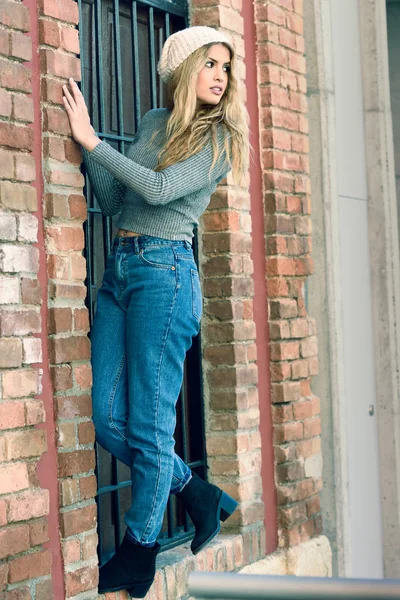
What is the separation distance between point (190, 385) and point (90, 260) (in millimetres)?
813

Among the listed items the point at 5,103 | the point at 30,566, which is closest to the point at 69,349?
the point at 30,566

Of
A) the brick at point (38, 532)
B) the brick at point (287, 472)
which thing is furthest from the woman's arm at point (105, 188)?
the brick at point (287, 472)

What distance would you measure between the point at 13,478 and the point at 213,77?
1.41 meters

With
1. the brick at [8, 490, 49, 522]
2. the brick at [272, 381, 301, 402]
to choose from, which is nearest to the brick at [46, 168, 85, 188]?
the brick at [8, 490, 49, 522]

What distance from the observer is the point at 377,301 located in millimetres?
5410

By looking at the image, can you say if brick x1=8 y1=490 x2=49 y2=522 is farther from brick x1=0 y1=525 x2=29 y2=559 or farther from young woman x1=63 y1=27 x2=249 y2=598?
young woman x1=63 y1=27 x2=249 y2=598

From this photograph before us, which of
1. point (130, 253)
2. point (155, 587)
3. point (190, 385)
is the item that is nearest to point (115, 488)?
point (155, 587)

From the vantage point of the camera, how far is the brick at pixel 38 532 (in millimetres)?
2936

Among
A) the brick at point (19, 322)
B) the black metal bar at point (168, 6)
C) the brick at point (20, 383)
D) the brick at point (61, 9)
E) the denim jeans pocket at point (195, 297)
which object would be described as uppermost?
the black metal bar at point (168, 6)

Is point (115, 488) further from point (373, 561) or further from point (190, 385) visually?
point (373, 561)

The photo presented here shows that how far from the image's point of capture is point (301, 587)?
1188 millimetres

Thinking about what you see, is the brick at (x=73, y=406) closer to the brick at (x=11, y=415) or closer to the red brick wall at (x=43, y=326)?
the red brick wall at (x=43, y=326)

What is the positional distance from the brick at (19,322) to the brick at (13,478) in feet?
1.27

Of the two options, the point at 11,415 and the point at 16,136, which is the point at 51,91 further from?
the point at 11,415
